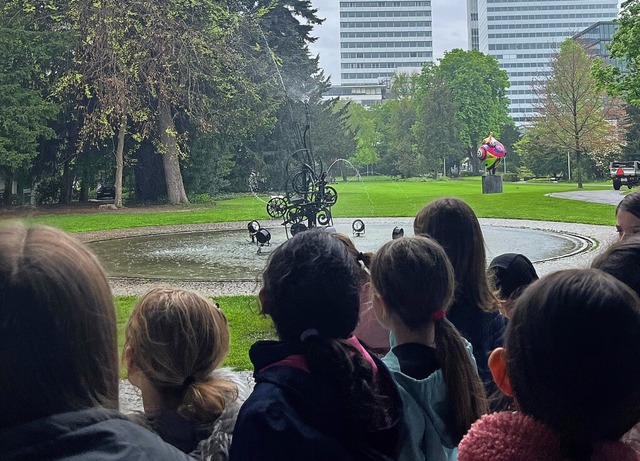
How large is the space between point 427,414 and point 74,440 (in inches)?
51.8

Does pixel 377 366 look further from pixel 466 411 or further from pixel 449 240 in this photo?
pixel 449 240

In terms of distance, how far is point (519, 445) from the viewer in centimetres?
143

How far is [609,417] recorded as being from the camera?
1.41m

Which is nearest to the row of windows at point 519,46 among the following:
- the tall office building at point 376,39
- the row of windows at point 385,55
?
the tall office building at point 376,39

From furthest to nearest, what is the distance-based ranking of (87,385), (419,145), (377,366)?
(419,145), (377,366), (87,385)

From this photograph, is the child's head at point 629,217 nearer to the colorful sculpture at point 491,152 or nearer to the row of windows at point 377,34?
the colorful sculpture at point 491,152

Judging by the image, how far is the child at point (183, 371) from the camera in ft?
6.72

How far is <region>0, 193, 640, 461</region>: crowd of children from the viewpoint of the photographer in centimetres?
130

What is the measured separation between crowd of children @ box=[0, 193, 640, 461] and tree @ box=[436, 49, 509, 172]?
247 ft

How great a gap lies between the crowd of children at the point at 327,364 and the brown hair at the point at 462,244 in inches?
0.9

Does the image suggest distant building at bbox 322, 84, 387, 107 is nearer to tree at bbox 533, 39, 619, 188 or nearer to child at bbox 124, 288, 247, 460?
tree at bbox 533, 39, 619, 188

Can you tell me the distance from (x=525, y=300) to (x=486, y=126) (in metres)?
78.6

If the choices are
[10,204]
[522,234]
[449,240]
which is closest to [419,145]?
[10,204]

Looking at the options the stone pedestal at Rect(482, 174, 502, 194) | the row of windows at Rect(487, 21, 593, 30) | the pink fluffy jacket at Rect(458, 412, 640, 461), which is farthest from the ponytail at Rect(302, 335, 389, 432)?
the row of windows at Rect(487, 21, 593, 30)
